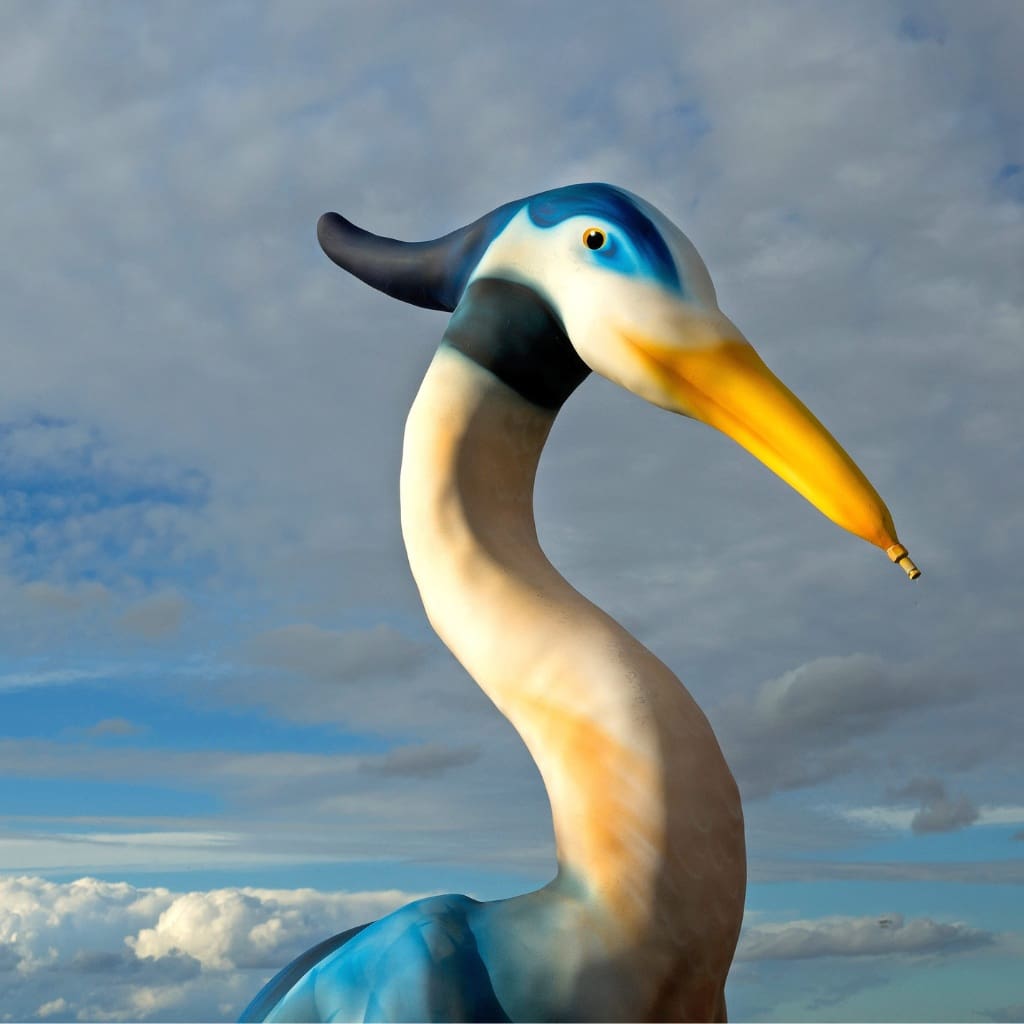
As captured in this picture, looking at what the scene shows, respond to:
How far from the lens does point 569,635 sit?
3.50m

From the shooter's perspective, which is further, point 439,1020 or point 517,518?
point 517,518

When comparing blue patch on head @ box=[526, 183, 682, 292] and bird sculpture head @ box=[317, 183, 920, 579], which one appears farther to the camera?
blue patch on head @ box=[526, 183, 682, 292]

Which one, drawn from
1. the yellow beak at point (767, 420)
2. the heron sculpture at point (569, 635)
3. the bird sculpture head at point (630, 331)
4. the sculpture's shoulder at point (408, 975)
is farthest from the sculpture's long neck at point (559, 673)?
the yellow beak at point (767, 420)

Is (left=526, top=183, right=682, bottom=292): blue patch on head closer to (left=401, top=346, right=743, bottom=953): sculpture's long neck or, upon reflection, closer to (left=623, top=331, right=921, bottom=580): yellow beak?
(left=623, top=331, right=921, bottom=580): yellow beak


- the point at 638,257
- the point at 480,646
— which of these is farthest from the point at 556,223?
the point at 480,646

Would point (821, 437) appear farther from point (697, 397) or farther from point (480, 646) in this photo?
point (480, 646)

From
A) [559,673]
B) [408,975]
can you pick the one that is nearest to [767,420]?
[559,673]

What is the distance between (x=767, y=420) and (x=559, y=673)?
33.3 inches

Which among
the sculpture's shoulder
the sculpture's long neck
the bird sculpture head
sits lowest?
the sculpture's shoulder

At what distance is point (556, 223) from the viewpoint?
375 cm

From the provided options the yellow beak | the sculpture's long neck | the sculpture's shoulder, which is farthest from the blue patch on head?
the sculpture's shoulder

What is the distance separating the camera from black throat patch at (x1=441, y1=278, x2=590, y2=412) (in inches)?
148

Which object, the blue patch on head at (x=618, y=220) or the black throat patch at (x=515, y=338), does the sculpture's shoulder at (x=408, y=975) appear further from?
the blue patch on head at (x=618, y=220)

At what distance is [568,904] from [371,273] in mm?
2177
